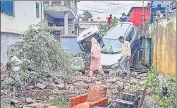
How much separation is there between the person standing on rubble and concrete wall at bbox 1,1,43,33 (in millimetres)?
3757

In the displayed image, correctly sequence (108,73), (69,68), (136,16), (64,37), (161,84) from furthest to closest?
(136,16), (64,37), (108,73), (69,68), (161,84)

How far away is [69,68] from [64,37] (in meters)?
9.40

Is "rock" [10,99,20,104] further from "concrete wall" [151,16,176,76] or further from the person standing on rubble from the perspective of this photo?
the person standing on rubble

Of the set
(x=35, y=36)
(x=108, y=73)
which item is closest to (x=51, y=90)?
(x=35, y=36)

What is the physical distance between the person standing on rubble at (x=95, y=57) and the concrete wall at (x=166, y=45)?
2113 mm

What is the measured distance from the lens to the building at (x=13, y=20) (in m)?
13.2

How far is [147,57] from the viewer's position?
13.9m

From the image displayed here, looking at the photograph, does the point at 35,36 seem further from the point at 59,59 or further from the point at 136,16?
the point at 136,16

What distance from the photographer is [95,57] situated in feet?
40.6

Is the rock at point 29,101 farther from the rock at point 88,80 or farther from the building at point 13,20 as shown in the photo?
the building at point 13,20

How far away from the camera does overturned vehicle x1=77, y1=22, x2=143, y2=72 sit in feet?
45.2

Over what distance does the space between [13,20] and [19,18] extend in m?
0.88

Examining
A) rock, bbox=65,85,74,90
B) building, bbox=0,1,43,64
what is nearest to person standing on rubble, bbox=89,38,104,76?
rock, bbox=65,85,74,90

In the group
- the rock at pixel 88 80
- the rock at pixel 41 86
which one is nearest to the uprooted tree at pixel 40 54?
the rock at pixel 41 86
